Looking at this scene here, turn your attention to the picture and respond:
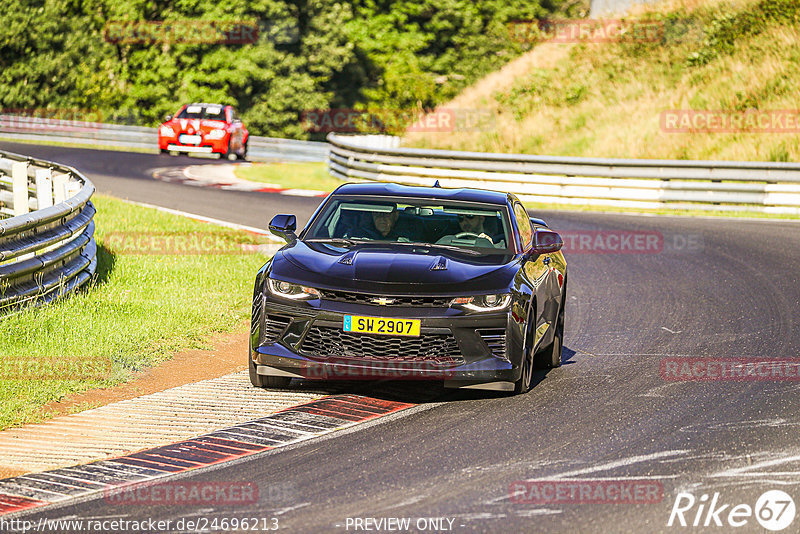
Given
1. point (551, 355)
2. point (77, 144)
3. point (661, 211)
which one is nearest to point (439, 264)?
point (551, 355)

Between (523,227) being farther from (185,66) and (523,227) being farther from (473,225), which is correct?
(185,66)

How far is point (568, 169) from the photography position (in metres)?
24.2

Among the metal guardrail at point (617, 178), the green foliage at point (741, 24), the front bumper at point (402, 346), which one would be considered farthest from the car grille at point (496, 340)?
the green foliage at point (741, 24)

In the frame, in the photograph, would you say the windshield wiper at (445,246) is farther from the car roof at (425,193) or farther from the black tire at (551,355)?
the black tire at (551,355)

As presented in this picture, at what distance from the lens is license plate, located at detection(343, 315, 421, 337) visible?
7609 millimetres

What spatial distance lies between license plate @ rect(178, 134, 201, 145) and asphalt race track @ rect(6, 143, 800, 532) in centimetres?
2356

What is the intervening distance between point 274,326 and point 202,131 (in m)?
27.2

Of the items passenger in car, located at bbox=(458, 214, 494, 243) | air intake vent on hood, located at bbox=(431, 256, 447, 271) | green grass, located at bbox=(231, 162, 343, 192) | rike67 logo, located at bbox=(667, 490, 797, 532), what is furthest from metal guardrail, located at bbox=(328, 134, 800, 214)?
rike67 logo, located at bbox=(667, 490, 797, 532)

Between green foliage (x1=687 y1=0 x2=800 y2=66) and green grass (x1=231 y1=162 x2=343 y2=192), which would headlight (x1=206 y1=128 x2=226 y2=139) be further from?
green foliage (x1=687 y1=0 x2=800 y2=66)

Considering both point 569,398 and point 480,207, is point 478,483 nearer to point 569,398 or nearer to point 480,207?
point 569,398

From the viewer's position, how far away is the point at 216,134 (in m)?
34.2

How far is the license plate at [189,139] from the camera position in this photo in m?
34.4

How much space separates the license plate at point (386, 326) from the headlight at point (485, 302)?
33 centimetres

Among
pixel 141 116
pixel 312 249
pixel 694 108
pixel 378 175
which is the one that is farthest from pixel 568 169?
pixel 141 116
